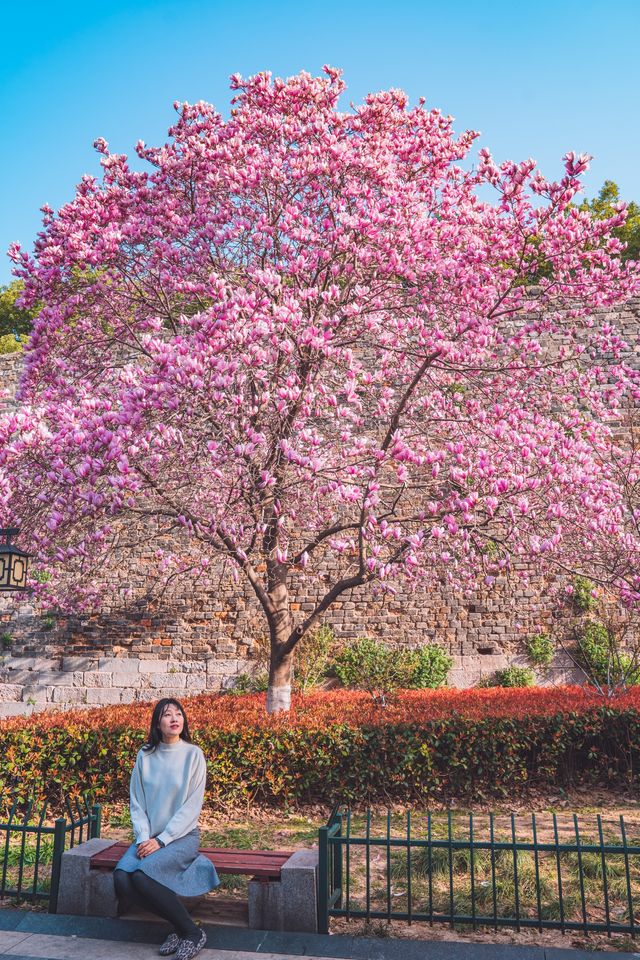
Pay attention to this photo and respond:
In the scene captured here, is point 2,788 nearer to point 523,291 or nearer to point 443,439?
point 443,439

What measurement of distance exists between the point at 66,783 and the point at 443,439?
202 inches

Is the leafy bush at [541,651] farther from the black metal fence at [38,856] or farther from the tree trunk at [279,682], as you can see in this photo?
the black metal fence at [38,856]

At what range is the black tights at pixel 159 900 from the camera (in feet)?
11.2

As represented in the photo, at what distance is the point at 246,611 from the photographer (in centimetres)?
1212

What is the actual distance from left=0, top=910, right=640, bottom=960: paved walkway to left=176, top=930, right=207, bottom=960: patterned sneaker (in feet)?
0.17

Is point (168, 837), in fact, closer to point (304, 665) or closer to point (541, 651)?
point (304, 665)

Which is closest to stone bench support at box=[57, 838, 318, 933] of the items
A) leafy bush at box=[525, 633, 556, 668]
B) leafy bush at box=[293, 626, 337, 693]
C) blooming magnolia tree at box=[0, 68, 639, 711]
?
blooming magnolia tree at box=[0, 68, 639, 711]

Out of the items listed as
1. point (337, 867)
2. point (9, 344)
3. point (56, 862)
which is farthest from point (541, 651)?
point (9, 344)

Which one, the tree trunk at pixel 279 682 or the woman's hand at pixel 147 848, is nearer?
the woman's hand at pixel 147 848

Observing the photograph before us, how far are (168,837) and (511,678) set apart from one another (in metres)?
8.44

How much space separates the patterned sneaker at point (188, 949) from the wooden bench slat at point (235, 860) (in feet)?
1.23

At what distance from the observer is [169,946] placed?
11.2 ft

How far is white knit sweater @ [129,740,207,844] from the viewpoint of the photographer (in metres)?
3.77

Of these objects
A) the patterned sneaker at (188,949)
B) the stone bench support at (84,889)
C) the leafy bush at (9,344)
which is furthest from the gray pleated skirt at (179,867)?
the leafy bush at (9,344)
